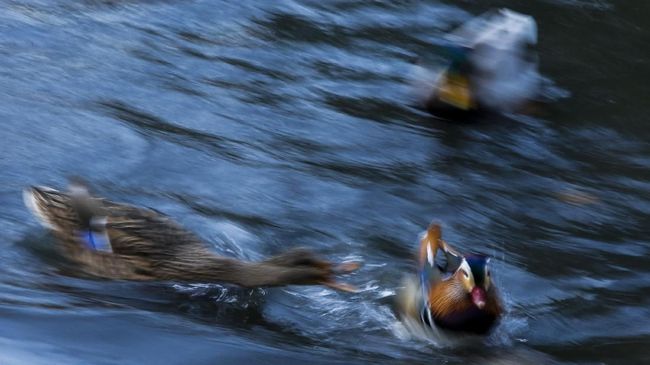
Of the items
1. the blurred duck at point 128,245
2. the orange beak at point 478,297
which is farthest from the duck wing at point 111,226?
the orange beak at point 478,297

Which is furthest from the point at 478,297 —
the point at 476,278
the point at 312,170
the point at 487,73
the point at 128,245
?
the point at 487,73

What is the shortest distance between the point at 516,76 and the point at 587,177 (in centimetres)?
112

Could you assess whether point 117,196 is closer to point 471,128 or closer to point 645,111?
point 471,128

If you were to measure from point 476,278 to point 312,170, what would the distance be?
246cm

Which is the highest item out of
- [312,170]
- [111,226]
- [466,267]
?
[466,267]

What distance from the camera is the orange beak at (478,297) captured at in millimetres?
5840

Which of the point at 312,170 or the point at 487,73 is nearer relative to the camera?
the point at 312,170

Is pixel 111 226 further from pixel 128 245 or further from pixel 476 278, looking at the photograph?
pixel 476 278

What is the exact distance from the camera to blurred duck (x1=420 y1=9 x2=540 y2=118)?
29.2ft

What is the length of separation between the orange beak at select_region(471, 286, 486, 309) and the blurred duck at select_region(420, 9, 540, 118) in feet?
10.5

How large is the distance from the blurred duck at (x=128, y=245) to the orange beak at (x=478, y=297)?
1.02 m

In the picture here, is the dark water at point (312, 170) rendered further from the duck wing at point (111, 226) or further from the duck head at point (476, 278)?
the duck head at point (476, 278)

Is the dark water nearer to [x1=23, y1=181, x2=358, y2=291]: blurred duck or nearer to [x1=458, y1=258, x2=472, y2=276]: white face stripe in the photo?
[x1=23, y1=181, x2=358, y2=291]: blurred duck

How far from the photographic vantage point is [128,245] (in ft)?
21.2
